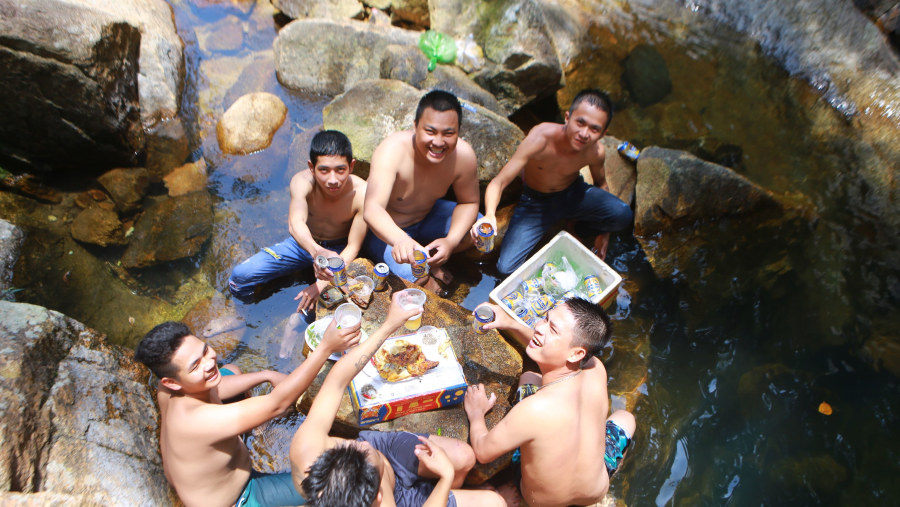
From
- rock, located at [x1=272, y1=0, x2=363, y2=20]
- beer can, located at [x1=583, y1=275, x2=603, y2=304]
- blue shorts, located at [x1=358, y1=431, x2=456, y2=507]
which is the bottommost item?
blue shorts, located at [x1=358, y1=431, x2=456, y2=507]

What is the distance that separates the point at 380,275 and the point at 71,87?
13.0ft

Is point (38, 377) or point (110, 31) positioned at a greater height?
point (110, 31)

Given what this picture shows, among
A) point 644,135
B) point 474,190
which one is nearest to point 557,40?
point 644,135

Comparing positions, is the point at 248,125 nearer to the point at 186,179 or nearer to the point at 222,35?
the point at 186,179

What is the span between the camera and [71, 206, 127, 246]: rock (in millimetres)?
5027

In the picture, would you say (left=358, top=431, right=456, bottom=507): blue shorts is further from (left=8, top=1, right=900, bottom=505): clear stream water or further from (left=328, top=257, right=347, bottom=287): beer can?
(left=8, top=1, right=900, bottom=505): clear stream water

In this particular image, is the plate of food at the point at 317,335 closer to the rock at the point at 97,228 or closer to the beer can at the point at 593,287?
the beer can at the point at 593,287

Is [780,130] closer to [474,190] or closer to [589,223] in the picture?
[589,223]

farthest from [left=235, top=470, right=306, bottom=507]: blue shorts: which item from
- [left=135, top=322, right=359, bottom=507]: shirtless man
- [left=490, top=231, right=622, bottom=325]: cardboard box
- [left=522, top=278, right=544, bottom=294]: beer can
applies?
[left=522, top=278, right=544, bottom=294]: beer can

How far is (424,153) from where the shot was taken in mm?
4516

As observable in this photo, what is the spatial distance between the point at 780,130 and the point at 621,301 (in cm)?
391

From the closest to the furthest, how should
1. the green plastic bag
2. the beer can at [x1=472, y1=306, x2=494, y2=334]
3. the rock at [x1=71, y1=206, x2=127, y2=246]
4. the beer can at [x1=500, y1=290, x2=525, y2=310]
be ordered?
the beer can at [x1=472, y1=306, x2=494, y2=334], the beer can at [x1=500, y1=290, x2=525, y2=310], the rock at [x1=71, y1=206, x2=127, y2=246], the green plastic bag

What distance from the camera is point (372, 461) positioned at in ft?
9.27

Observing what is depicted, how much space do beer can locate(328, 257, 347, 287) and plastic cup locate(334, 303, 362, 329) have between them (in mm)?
427
